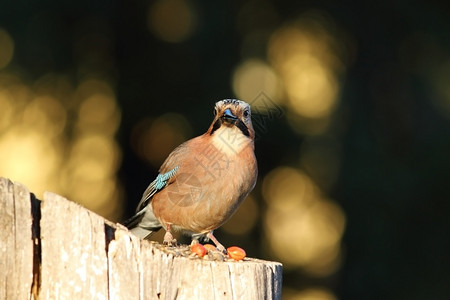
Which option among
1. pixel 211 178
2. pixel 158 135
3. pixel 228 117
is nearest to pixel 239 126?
pixel 228 117

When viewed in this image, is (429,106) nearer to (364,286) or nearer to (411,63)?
(411,63)

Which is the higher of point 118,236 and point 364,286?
point 364,286

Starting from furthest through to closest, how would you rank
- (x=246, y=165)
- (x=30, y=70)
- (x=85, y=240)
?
(x=30, y=70), (x=246, y=165), (x=85, y=240)

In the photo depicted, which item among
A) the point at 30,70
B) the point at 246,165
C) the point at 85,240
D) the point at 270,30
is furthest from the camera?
the point at 270,30

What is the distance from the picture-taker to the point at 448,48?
30.1 feet

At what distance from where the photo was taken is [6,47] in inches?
329

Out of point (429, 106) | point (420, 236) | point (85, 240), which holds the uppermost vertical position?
point (429, 106)

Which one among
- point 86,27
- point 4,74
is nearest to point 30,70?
point 4,74

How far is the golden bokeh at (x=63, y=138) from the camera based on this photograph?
842 centimetres

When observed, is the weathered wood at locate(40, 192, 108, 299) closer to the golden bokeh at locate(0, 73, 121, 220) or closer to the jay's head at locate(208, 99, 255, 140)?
the jay's head at locate(208, 99, 255, 140)

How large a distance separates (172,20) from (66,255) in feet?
20.4

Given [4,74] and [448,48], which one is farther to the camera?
[448,48]

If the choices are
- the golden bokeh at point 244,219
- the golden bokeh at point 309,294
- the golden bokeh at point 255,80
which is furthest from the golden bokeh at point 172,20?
the golden bokeh at point 309,294

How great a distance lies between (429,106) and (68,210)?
693 centimetres
